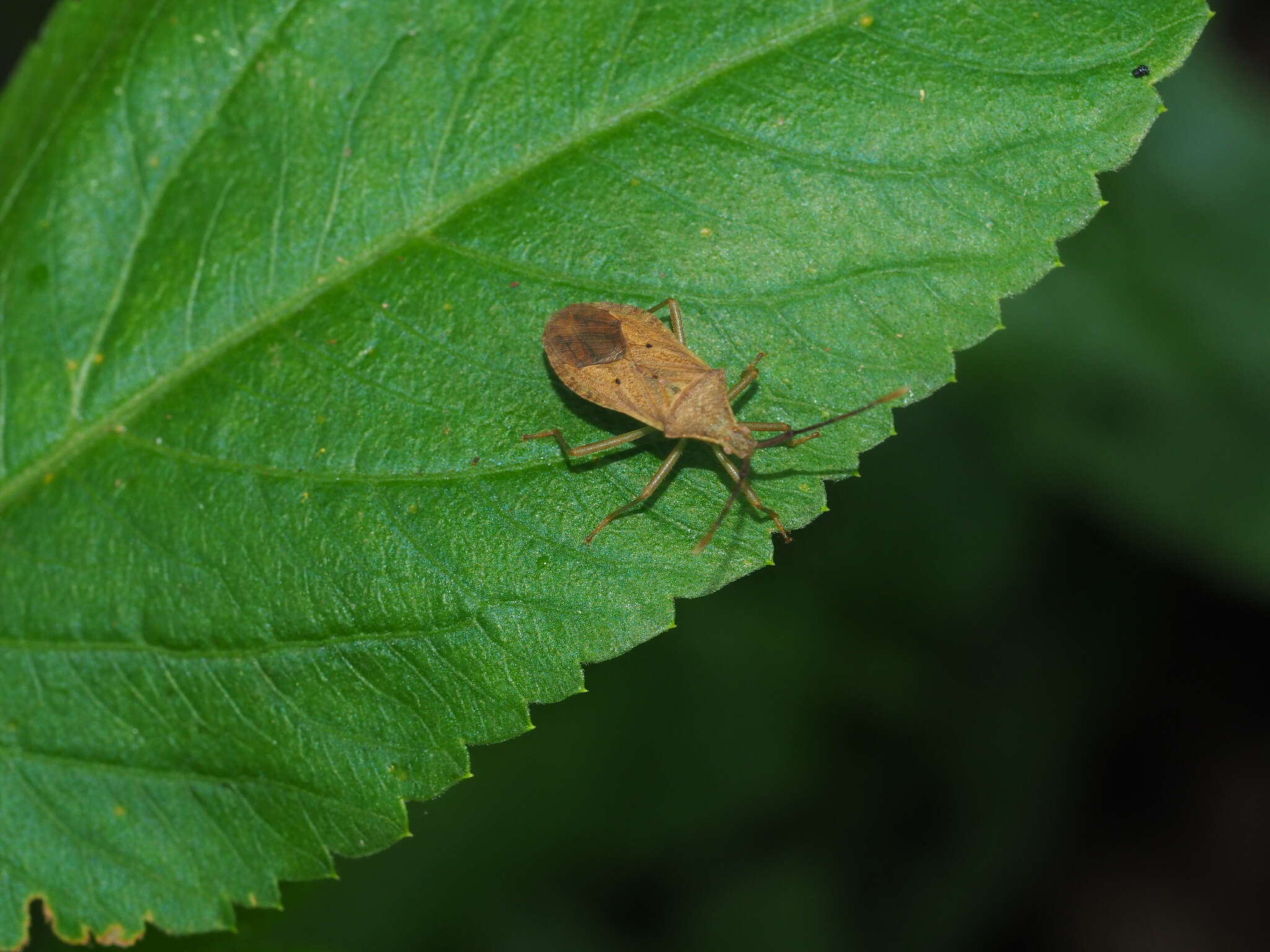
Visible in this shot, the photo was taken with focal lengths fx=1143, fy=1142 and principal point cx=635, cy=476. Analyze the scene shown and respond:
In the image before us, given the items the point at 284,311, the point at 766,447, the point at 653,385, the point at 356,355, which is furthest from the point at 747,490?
the point at 284,311

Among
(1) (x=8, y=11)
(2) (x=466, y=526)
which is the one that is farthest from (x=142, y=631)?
(1) (x=8, y=11)

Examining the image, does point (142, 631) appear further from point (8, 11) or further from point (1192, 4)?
point (8, 11)

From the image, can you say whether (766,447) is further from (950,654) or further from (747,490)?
(950,654)

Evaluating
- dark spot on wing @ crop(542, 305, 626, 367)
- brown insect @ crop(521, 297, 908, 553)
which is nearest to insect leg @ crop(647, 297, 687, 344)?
brown insect @ crop(521, 297, 908, 553)

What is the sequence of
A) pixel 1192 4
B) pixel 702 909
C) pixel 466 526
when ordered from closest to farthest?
pixel 1192 4 < pixel 466 526 < pixel 702 909

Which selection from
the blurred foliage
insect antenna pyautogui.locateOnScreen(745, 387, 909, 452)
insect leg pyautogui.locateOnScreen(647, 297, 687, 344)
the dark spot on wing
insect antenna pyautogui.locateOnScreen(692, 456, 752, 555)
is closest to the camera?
insect antenna pyautogui.locateOnScreen(745, 387, 909, 452)

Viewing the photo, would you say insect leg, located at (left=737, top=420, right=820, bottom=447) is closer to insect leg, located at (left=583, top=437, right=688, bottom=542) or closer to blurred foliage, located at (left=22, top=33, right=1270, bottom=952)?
insect leg, located at (left=583, top=437, right=688, bottom=542)

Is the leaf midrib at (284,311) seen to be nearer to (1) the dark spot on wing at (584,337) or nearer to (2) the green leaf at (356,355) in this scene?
(2) the green leaf at (356,355)
